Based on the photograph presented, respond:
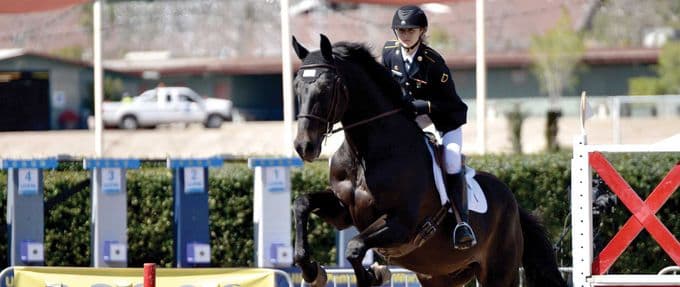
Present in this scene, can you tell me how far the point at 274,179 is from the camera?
9.34 meters

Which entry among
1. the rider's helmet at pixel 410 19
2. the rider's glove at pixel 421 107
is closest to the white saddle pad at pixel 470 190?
the rider's glove at pixel 421 107

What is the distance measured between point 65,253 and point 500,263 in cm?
451

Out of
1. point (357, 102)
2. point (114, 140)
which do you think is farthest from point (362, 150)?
point (114, 140)

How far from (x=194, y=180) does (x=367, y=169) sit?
304 centimetres

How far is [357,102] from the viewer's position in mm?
6703

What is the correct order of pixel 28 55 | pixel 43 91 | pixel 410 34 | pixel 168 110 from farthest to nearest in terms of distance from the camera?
pixel 168 110, pixel 28 55, pixel 43 91, pixel 410 34

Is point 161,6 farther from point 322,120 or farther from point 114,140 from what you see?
point 322,120

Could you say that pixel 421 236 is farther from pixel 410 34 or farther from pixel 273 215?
pixel 273 215

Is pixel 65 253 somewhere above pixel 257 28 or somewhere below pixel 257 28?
below

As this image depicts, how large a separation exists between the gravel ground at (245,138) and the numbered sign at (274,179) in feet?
59.0

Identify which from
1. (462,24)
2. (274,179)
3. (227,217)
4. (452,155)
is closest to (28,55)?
(462,24)

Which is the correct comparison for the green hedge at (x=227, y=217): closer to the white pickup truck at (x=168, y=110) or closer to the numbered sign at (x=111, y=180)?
the numbered sign at (x=111, y=180)

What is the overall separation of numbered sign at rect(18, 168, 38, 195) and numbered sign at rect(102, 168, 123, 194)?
1.85ft

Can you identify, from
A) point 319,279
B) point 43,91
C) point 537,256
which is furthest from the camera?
point 43,91
